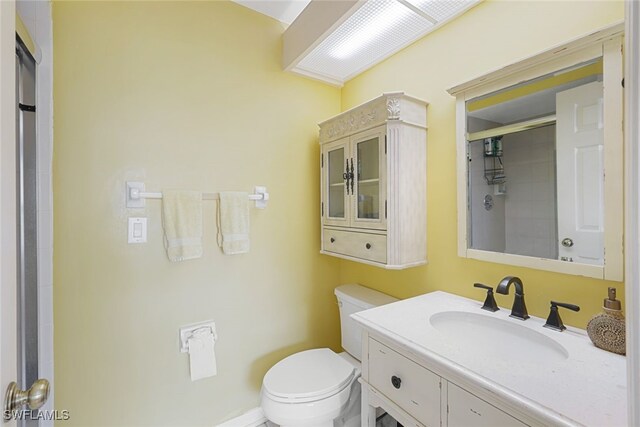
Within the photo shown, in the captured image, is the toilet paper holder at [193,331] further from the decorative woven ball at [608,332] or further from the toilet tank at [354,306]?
the decorative woven ball at [608,332]

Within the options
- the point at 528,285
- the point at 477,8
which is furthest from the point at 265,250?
the point at 477,8

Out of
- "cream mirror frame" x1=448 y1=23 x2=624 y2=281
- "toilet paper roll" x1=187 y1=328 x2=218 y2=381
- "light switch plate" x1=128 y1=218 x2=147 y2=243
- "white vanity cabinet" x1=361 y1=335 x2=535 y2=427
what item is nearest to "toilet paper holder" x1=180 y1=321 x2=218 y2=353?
"toilet paper roll" x1=187 y1=328 x2=218 y2=381

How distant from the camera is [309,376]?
1430mm

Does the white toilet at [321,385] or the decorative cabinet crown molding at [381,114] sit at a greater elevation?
the decorative cabinet crown molding at [381,114]

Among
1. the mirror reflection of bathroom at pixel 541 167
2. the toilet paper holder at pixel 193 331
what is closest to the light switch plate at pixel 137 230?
the toilet paper holder at pixel 193 331

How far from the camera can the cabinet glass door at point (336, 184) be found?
1.69 m

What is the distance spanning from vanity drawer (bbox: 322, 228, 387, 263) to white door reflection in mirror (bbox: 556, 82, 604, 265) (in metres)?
0.71

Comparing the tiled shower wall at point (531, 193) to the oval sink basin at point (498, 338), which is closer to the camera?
the oval sink basin at point (498, 338)

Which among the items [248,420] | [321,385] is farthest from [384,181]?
[248,420]

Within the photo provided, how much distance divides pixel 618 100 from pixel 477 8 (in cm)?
73

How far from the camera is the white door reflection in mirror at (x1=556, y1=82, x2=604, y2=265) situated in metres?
0.94

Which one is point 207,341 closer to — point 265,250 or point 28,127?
point 265,250

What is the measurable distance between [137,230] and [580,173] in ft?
6.12

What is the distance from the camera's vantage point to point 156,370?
144cm
